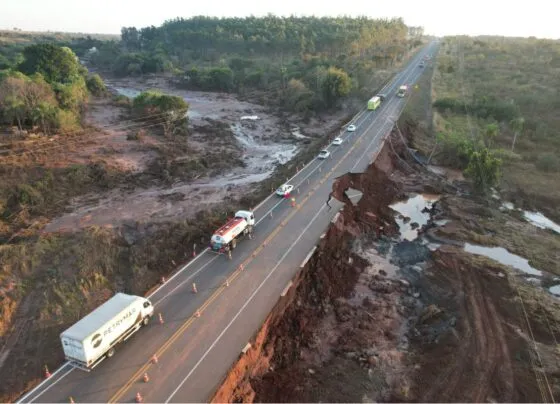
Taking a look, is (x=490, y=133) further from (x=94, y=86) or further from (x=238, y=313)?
(x=94, y=86)

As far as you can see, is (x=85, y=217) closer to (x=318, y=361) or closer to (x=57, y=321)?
(x=57, y=321)

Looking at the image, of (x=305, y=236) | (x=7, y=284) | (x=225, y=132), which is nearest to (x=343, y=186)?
(x=305, y=236)

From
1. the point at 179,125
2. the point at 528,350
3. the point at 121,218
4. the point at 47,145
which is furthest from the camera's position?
the point at 179,125

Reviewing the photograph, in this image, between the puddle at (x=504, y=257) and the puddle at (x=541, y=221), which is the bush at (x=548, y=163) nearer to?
the puddle at (x=541, y=221)

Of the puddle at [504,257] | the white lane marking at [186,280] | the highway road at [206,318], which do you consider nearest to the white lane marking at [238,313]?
the highway road at [206,318]

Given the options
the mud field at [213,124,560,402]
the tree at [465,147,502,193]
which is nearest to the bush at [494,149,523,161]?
the tree at [465,147,502,193]

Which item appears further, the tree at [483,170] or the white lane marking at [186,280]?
the tree at [483,170]
